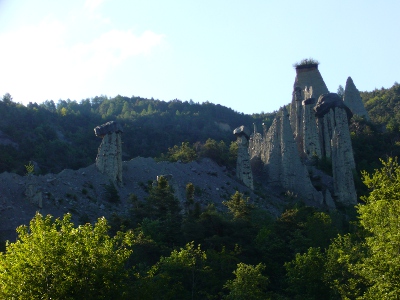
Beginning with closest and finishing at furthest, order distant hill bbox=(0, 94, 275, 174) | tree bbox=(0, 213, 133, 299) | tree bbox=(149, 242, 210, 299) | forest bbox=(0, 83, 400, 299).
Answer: tree bbox=(0, 213, 133, 299) → forest bbox=(0, 83, 400, 299) → tree bbox=(149, 242, 210, 299) → distant hill bbox=(0, 94, 275, 174)

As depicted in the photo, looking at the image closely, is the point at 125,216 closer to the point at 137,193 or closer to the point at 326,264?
the point at 137,193

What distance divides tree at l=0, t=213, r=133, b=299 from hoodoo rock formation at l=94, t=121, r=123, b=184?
2453 centimetres

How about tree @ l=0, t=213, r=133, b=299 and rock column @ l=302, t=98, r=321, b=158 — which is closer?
tree @ l=0, t=213, r=133, b=299

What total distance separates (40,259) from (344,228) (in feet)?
90.2

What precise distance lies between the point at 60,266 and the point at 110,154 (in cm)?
2651

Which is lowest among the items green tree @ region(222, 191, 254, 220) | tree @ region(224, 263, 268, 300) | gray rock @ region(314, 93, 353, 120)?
tree @ region(224, 263, 268, 300)

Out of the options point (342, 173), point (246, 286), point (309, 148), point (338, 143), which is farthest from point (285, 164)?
point (246, 286)

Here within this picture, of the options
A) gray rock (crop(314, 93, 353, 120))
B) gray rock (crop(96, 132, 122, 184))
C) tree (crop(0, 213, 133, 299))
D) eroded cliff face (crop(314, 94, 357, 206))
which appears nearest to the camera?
tree (crop(0, 213, 133, 299))

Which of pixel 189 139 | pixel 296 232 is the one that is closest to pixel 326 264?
pixel 296 232

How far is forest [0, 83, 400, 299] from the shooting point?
19047 mm

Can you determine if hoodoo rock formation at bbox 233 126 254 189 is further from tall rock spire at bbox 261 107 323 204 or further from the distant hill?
the distant hill

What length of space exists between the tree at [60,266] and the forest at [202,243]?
0.09ft

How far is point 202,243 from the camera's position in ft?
115

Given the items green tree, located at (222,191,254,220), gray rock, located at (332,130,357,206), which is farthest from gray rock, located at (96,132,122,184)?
gray rock, located at (332,130,357,206)
